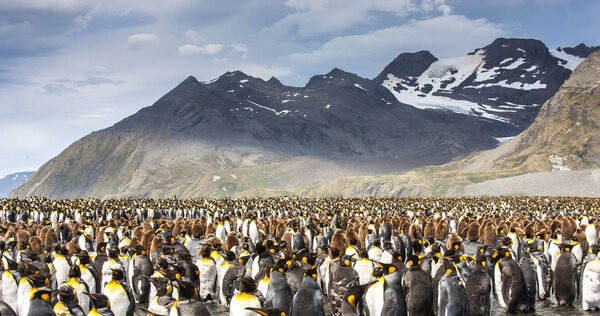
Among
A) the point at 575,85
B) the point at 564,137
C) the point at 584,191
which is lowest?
the point at 584,191

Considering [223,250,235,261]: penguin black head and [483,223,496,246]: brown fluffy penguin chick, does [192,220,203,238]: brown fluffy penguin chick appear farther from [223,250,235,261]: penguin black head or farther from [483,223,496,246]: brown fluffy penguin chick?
[223,250,235,261]: penguin black head

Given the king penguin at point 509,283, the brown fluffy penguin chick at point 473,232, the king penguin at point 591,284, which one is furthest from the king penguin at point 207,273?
the brown fluffy penguin chick at point 473,232

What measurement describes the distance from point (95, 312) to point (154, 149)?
7704 inches

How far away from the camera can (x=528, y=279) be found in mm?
9625

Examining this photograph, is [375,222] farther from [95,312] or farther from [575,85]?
[575,85]

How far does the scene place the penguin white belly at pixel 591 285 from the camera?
373 inches

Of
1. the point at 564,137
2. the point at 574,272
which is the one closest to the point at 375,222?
the point at 574,272

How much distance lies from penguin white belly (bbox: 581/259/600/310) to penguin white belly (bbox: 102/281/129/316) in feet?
27.5

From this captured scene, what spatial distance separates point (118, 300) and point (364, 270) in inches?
174

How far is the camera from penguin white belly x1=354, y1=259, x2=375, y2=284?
949 cm

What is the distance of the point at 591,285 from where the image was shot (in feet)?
31.4

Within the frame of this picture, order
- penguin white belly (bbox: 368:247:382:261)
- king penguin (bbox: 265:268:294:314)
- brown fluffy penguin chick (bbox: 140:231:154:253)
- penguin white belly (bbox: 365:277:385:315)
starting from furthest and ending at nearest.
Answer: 1. brown fluffy penguin chick (bbox: 140:231:154:253)
2. penguin white belly (bbox: 368:247:382:261)
3. penguin white belly (bbox: 365:277:385:315)
4. king penguin (bbox: 265:268:294:314)

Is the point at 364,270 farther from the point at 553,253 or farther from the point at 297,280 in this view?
the point at 553,253

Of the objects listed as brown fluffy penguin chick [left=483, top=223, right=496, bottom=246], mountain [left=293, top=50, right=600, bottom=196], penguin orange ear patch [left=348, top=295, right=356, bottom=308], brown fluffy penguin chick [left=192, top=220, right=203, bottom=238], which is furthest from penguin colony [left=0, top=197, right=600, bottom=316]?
mountain [left=293, top=50, right=600, bottom=196]
